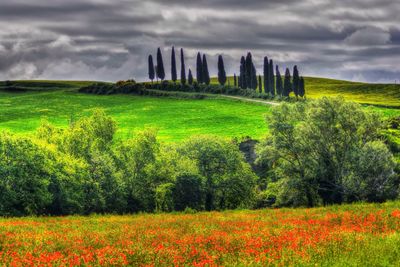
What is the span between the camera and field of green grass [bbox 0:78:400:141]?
282 ft

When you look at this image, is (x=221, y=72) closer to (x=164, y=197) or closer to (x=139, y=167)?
(x=139, y=167)

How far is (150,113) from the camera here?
11012 cm

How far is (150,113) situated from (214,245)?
Result: 312 ft

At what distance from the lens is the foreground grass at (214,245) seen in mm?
13320

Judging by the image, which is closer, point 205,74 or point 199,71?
point 205,74

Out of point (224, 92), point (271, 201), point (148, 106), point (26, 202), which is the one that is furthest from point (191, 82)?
point (26, 202)

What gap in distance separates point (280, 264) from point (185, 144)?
125 feet

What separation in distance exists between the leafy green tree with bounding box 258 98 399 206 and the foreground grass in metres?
27.4

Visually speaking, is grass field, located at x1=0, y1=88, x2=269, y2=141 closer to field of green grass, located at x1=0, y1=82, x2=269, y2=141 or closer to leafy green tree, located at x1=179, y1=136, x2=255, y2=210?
field of green grass, located at x1=0, y1=82, x2=269, y2=141

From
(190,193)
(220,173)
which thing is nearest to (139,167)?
(190,193)

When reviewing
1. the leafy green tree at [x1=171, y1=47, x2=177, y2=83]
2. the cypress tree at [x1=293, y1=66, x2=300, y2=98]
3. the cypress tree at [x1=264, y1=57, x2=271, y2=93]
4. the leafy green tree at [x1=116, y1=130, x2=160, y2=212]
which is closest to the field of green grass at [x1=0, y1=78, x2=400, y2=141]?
the leafy green tree at [x1=116, y1=130, x2=160, y2=212]

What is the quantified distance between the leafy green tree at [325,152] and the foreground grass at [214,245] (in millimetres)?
27369

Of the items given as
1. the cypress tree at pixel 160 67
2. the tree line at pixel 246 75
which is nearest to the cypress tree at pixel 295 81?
the tree line at pixel 246 75

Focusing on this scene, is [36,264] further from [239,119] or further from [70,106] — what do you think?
[70,106]
